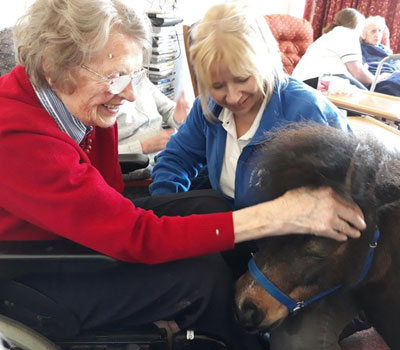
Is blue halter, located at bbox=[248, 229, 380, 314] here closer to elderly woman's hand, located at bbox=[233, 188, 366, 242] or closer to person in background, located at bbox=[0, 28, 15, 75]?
elderly woman's hand, located at bbox=[233, 188, 366, 242]

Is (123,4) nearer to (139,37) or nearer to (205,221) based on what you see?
(139,37)

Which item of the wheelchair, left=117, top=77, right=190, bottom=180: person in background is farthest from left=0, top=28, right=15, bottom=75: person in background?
the wheelchair

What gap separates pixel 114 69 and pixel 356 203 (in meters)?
0.67

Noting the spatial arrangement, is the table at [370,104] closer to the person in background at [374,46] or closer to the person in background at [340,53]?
the person in background at [340,53]

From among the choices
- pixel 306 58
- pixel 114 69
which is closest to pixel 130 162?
pixel 114 69

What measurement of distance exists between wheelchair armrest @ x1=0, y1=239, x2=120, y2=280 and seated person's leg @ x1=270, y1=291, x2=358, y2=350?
544 mm

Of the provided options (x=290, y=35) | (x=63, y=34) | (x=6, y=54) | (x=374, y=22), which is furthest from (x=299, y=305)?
(x=374, y=22)

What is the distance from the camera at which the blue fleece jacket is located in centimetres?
121

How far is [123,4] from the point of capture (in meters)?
1.02

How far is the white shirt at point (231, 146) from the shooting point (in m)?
1.30

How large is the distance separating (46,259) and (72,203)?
0.13 m

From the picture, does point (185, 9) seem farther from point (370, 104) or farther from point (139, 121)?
point (139, 121)

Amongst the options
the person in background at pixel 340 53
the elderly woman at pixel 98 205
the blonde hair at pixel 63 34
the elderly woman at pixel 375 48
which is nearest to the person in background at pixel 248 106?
the elderly woman at pixel 98 205

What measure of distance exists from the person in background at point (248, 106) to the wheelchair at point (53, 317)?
283 mm
